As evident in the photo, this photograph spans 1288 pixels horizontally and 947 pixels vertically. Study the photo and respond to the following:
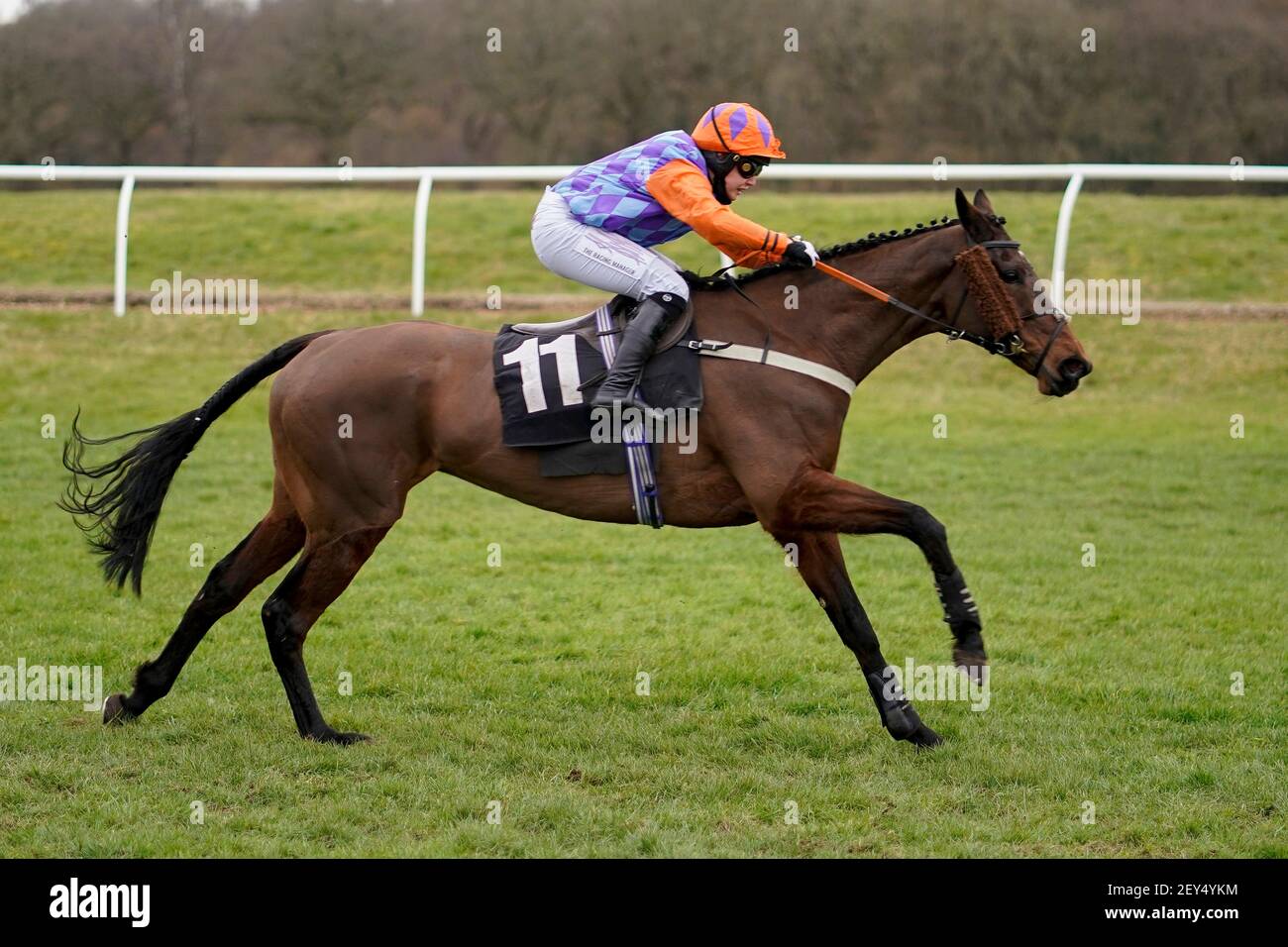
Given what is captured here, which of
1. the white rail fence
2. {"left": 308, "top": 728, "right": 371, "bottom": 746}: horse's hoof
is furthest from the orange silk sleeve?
the white rail fence

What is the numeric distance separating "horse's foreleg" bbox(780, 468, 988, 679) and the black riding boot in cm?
73

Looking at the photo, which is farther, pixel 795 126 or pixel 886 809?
pixel 795 126

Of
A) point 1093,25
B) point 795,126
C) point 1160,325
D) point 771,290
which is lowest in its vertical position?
point 771,290

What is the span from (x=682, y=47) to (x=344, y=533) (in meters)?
18.3

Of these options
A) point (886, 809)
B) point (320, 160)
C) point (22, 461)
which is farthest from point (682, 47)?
point (886, 809)

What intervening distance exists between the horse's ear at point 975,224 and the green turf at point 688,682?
201 cm

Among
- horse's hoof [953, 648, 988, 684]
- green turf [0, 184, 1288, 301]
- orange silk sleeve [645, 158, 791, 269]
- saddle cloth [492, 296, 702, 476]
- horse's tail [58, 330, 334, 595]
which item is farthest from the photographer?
green turf [0, 184, 1288, 301]

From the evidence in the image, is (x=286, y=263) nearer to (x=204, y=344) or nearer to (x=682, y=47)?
(x=204, y=344)

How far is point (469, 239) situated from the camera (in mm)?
17141

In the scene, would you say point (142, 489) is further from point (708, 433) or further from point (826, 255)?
point (826, 255)

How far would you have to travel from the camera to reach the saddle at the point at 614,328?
5.53 meters

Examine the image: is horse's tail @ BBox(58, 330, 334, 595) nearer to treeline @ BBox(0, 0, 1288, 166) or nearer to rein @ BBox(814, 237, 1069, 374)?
rein @ BBox(814, 237, 1069, 374)

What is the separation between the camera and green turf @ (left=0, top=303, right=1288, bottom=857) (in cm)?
470
